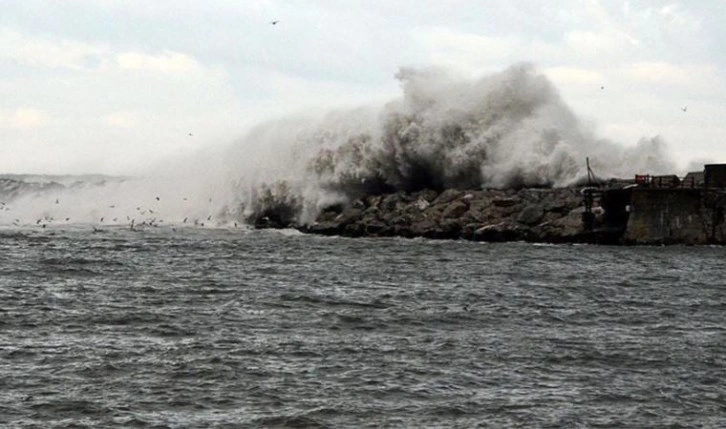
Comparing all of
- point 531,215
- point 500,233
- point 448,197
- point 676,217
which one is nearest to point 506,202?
point 531,215

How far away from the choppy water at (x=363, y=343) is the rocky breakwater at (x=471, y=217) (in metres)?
8.43

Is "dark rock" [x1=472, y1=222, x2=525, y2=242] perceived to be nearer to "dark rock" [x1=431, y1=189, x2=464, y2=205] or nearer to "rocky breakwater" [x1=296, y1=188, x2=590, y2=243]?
"rocky breakwater" [x1=296, y1=188, x2=590, y2=243]

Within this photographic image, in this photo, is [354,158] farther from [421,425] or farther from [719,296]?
[421,425]

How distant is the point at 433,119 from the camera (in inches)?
2264

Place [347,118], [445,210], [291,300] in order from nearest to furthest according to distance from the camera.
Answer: [291,300] → [445,210] → [347,118]

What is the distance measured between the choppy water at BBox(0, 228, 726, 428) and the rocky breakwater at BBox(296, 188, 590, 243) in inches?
332

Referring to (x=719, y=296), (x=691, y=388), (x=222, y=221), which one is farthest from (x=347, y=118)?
(x=691, y=388)

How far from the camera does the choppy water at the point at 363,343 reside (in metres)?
15.6

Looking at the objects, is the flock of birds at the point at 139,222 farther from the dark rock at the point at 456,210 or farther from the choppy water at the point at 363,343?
the choppy water at the point at 363,343

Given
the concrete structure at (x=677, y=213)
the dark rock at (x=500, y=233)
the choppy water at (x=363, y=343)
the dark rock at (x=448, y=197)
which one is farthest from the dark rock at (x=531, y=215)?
the choppy water at (x=363, y=343)

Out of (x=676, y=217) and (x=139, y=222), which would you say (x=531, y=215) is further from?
(x=139, y=222)

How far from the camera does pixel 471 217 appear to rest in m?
47.6

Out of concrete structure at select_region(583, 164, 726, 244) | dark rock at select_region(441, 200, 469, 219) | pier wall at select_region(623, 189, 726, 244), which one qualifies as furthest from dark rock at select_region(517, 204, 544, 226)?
pier wall at select_region(623, 189, 726, 244)

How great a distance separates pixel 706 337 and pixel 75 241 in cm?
3116
